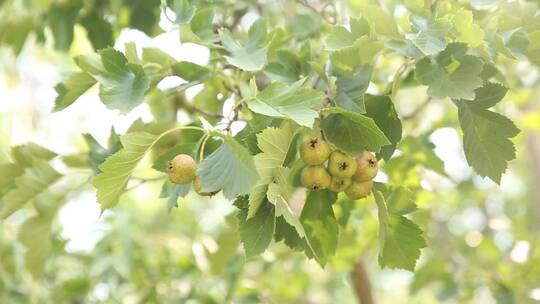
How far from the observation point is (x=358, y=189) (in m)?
1.35

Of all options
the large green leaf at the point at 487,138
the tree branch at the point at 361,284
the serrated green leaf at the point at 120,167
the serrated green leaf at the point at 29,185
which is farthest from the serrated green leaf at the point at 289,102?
the tree branch at the point at 361,284

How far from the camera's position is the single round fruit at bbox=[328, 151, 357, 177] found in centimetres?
130

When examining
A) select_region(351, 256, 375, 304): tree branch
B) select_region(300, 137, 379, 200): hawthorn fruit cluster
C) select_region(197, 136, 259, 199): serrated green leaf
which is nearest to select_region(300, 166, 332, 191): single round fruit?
select_region(300, 137, 379, 200): hawthorn fruit cluster

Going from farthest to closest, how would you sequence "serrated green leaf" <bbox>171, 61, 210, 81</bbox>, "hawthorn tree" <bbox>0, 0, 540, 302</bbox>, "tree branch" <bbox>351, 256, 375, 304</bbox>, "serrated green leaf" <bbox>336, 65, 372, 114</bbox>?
1. "tree branch" <bbox>351, 256, 375, 304</bbox>
2. "serrated green leaf" <bbox>171, 61, 210, 81</bbox>
3. "serrated green leaf" <bbox>336, 65, 372, 114</bbox>
4. "hawthorn tree" <bbox>0, 0, 540, 302</bbox>

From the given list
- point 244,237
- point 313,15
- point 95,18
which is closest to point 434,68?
point 244,237

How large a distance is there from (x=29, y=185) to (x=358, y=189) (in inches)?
40.3

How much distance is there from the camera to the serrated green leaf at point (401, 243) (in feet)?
4.85

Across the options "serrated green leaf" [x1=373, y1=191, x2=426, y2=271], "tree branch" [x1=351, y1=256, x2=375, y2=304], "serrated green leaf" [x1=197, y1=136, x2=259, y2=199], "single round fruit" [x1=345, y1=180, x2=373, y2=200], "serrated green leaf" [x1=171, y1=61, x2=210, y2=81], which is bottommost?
"tree branch" [x1=351, y1=256, x2=375, y2=304]

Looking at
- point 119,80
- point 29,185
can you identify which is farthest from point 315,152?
point 29,185

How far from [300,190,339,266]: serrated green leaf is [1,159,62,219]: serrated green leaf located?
0.86 m

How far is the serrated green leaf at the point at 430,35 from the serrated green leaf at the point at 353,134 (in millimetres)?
172

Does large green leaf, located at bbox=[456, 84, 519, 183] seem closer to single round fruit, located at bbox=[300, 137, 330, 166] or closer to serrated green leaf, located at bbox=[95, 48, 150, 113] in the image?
single round fruit, located at bbox=[300, 137, 330, 166]

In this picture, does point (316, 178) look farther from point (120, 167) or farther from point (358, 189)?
point (120, 167)

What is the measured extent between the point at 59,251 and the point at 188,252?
507 mm
